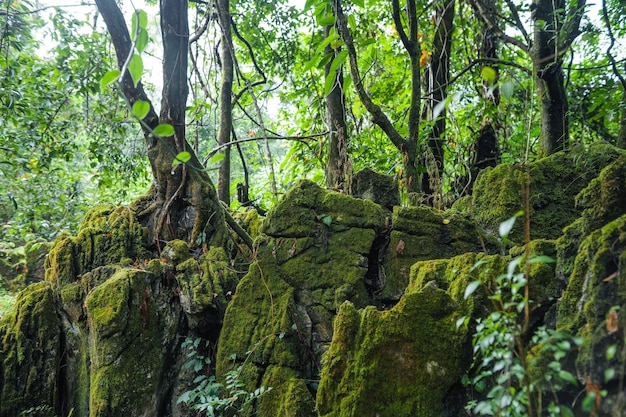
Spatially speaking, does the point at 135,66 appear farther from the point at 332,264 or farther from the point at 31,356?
the point at 31,356

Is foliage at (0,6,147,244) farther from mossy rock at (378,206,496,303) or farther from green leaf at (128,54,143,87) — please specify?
green leaf at (128,54,143,87)

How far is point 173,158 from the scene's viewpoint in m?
5.03

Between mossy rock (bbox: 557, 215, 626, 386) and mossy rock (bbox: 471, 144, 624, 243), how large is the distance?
1.71m

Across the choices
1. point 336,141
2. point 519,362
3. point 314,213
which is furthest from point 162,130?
point 336,141

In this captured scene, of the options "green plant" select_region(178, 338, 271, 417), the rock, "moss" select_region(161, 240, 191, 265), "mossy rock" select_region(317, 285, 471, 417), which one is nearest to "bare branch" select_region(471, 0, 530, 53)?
the rock

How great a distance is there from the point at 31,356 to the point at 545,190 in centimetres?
488

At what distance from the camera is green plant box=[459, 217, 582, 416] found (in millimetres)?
1910

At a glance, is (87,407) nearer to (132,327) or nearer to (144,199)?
(132,327)

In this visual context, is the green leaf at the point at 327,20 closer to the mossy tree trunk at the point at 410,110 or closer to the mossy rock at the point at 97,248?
the mossy tree trunk at the point at 410,110

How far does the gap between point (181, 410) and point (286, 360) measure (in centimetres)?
104

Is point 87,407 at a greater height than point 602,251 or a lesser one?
lesser

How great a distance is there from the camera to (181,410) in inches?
151

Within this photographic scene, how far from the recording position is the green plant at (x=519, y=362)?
1.91 metres

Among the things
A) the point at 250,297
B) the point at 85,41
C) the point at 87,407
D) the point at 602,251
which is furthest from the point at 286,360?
the point at 85,41
